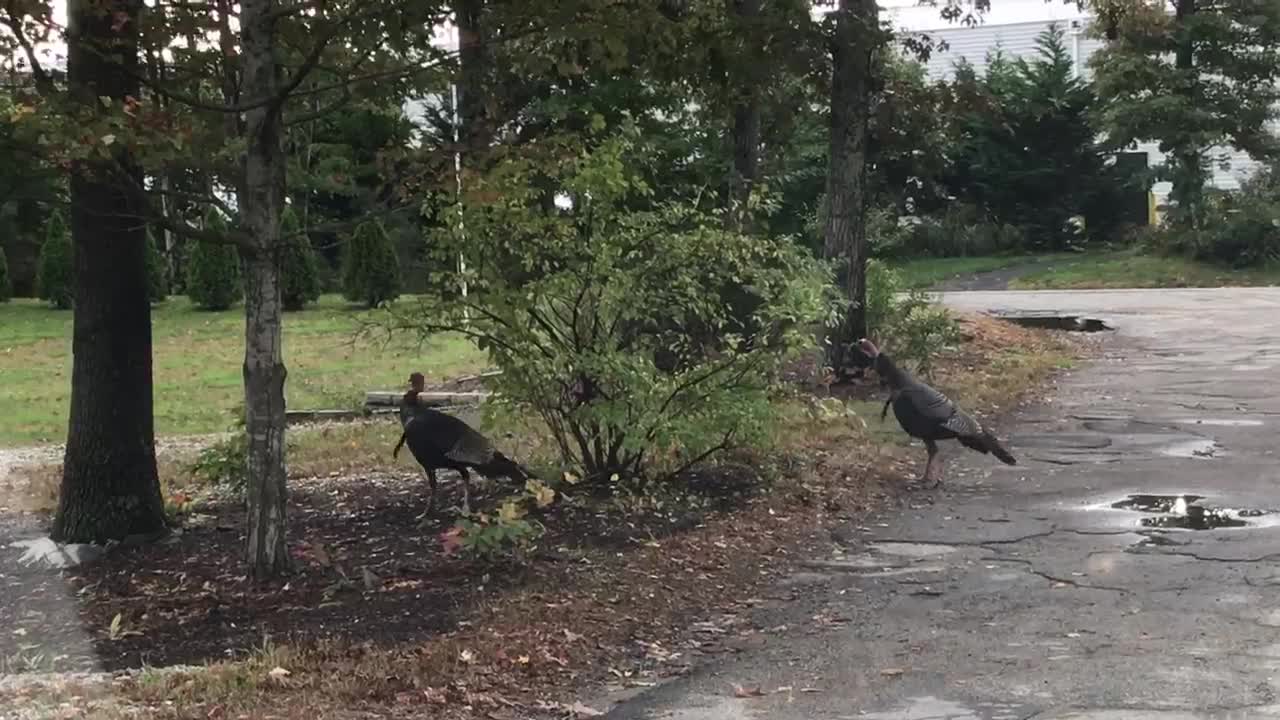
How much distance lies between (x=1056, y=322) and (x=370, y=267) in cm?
1205

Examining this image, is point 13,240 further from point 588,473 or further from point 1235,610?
point 1235,610

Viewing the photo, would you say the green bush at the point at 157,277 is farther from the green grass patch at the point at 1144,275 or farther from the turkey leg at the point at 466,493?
the green grass patch at the point at 1144,275

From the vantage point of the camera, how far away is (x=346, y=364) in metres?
16.8

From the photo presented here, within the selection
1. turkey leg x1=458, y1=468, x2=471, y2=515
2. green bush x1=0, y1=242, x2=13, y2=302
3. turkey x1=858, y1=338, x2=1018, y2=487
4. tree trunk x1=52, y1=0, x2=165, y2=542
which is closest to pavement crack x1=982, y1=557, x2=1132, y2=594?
turkey x1=858, y1=338, x2=1018, y2=487

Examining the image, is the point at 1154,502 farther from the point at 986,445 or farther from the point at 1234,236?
the point at 1234,236

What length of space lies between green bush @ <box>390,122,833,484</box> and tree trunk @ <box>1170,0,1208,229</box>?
29206 mm

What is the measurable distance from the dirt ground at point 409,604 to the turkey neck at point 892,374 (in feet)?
2.81

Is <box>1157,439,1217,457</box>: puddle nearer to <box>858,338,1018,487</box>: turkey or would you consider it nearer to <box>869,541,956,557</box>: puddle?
<box>858,338,1018,487</box>: turkey

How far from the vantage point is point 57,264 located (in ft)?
84.3

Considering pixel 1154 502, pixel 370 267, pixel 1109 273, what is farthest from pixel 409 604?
pixel 1109 273

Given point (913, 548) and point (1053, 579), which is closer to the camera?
point (1053, 579)

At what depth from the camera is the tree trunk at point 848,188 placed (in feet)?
42.5

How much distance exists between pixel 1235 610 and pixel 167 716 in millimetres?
4403

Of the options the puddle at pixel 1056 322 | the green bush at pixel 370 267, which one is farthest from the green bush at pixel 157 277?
the puddle at pixel 1056 322
